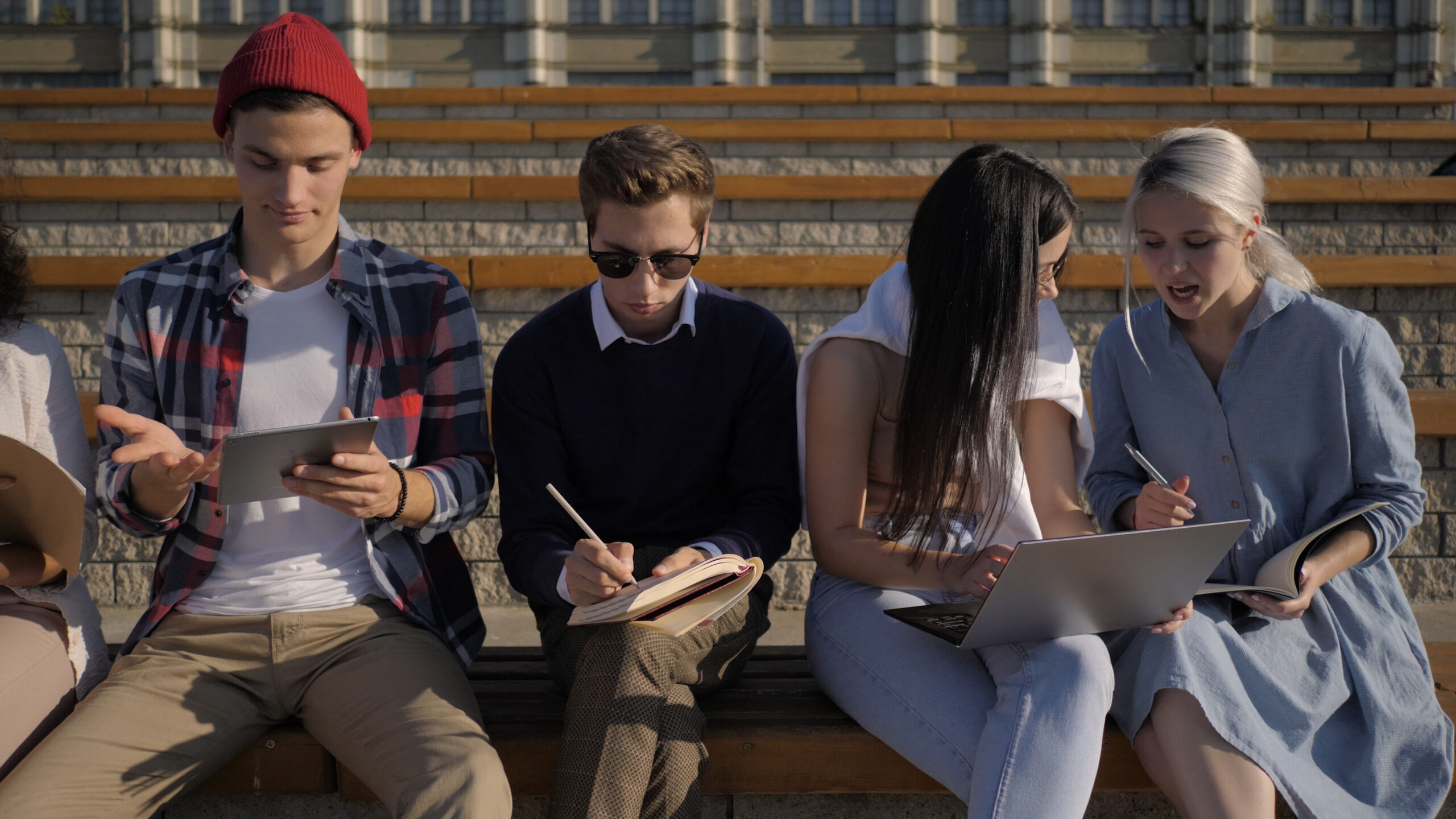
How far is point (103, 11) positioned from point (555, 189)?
88.8 ft

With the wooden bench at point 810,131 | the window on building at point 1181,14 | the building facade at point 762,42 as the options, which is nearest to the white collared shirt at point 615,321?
the wooden bench at point 810,131

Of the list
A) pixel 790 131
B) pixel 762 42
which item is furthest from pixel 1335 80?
pixel 790 131

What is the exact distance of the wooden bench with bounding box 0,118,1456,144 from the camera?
847 centimetres

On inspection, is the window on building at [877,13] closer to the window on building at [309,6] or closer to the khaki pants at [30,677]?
the window on building at [309,6]

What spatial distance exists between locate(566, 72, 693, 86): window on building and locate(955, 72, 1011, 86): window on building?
262 inches

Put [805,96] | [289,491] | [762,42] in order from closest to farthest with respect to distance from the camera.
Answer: [289,491] → [805,96] → [762,42]

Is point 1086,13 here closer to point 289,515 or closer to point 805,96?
point 805,96

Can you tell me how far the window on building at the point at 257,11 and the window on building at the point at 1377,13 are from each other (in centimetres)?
2633

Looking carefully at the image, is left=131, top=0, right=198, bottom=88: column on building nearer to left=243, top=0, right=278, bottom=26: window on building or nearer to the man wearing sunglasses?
left=243, top=0, right=278, bottom=26: window on building

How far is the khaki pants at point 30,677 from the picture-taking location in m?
2.06

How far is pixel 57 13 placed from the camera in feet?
90.0

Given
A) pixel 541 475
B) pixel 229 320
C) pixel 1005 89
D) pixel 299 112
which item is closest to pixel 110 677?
pixel 229 320

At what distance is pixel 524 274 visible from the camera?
4965 millimetres

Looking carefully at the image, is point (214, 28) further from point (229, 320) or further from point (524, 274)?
point (229, 320)
